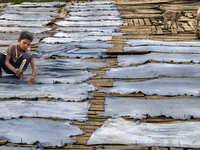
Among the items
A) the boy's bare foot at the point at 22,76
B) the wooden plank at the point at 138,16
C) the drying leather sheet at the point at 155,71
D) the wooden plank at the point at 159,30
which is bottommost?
the boy's bare foot at the point at 22,76

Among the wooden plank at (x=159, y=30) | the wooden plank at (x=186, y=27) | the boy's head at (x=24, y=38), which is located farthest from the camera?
the wooden plank at (x=186, y=27)

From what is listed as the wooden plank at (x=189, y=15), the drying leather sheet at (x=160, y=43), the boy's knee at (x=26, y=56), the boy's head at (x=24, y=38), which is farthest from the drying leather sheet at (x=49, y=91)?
the wooden plank at (x=189, y=15)

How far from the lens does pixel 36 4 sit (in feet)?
32.2

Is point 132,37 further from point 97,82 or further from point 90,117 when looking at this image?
point 90,117

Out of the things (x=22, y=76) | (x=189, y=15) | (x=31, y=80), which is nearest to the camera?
(x=31, y=80)

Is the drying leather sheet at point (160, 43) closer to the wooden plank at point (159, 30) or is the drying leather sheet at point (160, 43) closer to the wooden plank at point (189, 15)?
the wooden plank at point (159, 30)

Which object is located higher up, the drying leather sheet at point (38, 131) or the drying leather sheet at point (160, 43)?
the drying leather sheet at point (160, 43)

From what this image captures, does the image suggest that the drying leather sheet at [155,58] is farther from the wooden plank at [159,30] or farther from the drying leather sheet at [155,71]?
the wooden plank at [159,30]

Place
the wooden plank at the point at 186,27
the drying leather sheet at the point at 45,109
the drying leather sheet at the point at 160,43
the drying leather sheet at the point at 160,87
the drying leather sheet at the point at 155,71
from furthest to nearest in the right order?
the wooden plank at the point at 186,27 < the drying leather sheet at the point at 160,43 < the drying leather sheet at the point at 155,71 < the drying leather sheet at the point at 160,87 < the drying leather sheet at the point at 45,109

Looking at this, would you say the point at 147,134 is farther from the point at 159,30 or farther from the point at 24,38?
the point at 159,30

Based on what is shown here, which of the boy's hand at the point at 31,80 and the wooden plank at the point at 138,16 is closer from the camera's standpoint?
the boy's hand at the point at 31,80

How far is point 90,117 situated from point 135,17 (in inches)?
227

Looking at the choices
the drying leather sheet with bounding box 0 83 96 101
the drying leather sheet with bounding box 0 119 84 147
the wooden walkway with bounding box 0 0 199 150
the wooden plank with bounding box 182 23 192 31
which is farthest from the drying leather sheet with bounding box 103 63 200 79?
the wooden plank with bounding box 182 23 192 31

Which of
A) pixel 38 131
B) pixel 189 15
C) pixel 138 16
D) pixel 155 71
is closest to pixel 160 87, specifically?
pixel 155 71
